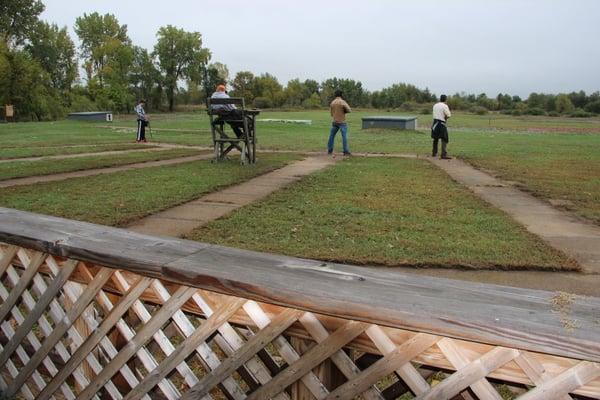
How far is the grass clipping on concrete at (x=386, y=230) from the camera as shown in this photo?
4.27m

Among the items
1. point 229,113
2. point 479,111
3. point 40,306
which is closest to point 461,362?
point 40,306

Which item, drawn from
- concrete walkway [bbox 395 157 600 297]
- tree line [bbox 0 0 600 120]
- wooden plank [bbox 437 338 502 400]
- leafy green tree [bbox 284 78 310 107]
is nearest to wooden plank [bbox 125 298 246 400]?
wooden plank [bbox 437 338 502 400]

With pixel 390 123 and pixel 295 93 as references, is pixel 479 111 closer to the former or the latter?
pixel 295 93

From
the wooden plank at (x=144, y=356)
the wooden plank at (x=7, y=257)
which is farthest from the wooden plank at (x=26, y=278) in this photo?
the wooden plank at (x=144, y=356)

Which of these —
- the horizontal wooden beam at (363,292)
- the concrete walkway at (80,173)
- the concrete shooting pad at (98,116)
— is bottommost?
the concrete walkway at (80,173)

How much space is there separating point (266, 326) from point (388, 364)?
39cm

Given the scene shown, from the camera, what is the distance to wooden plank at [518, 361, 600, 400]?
3.82ft

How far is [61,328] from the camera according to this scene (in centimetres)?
206

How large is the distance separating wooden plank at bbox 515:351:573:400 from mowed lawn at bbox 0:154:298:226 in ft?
15.2

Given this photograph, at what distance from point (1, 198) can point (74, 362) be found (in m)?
5.53

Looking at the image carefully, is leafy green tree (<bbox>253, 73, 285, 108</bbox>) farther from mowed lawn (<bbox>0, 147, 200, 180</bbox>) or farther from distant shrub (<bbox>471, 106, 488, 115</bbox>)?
mowed lawn (<bbox>0, 147, 200, 180</bbox>)

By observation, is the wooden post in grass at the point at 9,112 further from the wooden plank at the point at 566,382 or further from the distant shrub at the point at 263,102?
the wooden plank at the point at 566,382

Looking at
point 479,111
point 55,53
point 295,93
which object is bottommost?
point 479,111

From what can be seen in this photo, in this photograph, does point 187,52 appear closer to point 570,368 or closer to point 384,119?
point 384,119
